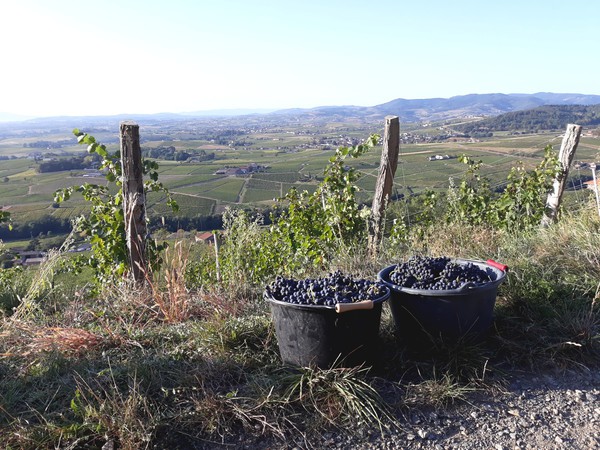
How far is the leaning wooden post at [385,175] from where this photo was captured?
5.57m

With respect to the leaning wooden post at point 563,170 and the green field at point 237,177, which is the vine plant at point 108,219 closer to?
the leaning wooden post at point 563,170

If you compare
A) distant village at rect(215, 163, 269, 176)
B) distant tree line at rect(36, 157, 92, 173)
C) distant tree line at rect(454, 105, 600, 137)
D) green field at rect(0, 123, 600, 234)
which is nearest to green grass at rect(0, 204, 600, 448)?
green field at rect(0, 123, 600, 234)

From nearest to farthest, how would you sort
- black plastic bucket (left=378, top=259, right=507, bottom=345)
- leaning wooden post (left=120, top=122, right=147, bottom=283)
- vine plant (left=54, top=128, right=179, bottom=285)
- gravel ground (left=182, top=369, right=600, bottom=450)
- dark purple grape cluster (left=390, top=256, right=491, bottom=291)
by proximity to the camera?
1. gravel ground (left=182, top=369, right=600, bottom=450)
2. black plastic bucket (left=378, top=259, right=507, bottom=345)
3. dark purple grape cluster (left=390, top=256, right=491, bottom=291)
4. leaning wooden post (left=120, top=122, right=147, bottom=283)
5. vine plant (left=54, top=128, right=179, bottom=285)

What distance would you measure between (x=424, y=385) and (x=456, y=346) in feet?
1.30

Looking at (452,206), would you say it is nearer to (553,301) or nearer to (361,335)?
(553,301)

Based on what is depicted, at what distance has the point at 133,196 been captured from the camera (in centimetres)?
455

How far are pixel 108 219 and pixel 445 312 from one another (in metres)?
3.55

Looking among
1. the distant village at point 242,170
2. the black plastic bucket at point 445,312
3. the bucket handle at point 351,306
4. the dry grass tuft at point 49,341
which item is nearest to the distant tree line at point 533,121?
the distant village at point 242,170

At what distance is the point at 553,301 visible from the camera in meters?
3.78

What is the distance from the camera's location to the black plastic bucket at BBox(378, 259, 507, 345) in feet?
10.3

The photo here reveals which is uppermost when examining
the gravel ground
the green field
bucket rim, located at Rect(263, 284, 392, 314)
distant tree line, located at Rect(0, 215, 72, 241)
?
bucket rim, located at Rect(263, 284, 392, 314)

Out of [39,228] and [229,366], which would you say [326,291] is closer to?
[229,366]

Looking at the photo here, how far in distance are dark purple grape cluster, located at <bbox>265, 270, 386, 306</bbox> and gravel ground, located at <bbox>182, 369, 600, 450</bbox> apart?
742mm

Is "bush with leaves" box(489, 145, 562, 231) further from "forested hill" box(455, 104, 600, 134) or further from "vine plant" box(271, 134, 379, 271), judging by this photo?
"forested hill" box(455, 104, 600, 134)
